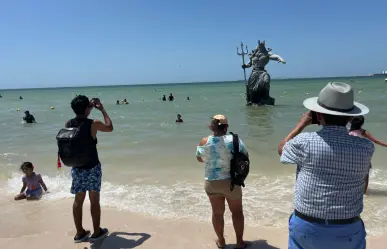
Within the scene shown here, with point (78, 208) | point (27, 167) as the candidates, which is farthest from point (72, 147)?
point (27, 167)

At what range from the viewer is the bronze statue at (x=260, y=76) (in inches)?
1068

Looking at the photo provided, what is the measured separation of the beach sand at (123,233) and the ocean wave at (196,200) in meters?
0.32

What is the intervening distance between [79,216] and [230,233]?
1.89 metres

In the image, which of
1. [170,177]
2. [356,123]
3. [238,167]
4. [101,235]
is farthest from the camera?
[170,177]

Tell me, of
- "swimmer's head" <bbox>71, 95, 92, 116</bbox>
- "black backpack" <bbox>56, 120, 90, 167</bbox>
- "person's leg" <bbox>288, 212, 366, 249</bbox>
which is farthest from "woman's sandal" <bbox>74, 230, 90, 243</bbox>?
Answer: "person's leg" <bbox>288, 212, 366, 249</bbox>

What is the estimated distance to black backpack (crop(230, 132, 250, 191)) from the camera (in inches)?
138

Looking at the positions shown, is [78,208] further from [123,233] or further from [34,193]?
[34,193]

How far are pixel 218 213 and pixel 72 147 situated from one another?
5.72 feet

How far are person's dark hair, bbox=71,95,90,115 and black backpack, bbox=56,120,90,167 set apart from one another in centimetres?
19

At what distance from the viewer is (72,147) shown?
3803 mm

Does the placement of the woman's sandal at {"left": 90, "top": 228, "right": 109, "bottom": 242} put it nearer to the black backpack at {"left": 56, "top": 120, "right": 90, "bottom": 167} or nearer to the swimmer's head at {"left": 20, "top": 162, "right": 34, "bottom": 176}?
the black backpack at {"left": 56, "top": 120, "right": 90, "bottom": 167}

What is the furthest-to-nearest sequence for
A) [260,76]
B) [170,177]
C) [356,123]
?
[260,76] < [170,177] < [356,123]

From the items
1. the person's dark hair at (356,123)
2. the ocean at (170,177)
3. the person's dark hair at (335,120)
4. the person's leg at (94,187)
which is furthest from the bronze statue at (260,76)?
the person's dark hair at (335,120)

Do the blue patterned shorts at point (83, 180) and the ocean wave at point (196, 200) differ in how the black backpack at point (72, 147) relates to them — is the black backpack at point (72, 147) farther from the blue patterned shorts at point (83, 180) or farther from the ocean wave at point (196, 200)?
the ocean wave at point (196, 200)
